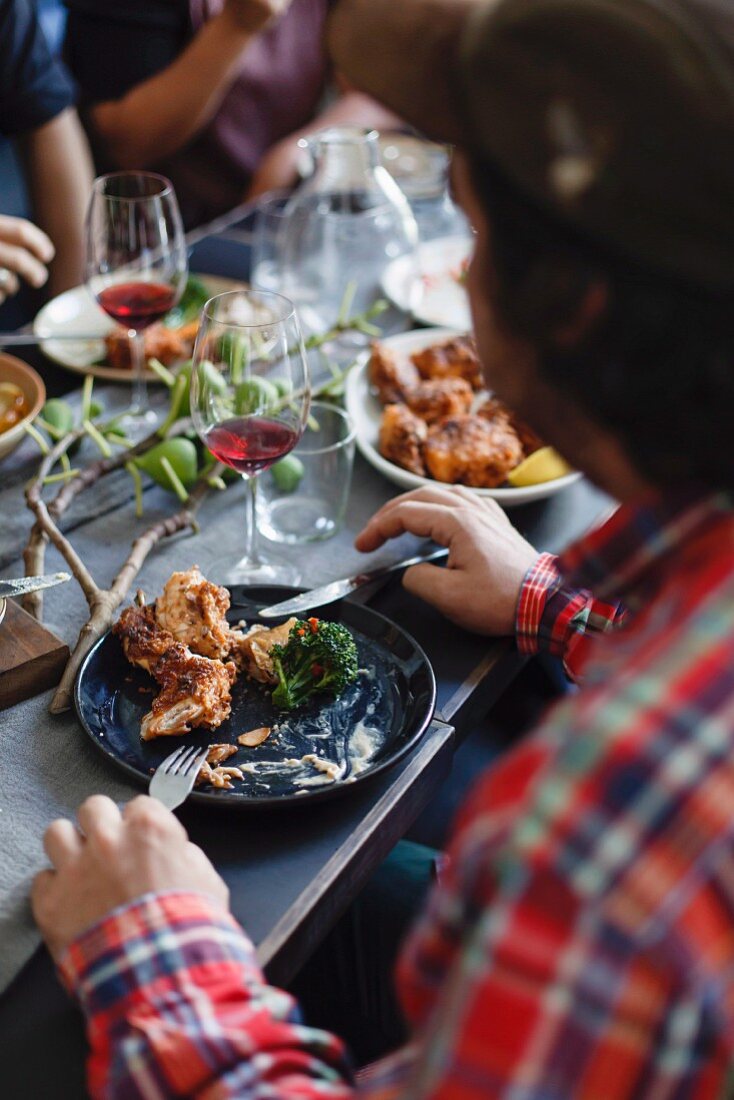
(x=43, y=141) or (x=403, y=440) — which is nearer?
(x=403, y=440)

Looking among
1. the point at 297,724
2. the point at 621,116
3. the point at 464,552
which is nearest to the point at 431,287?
the point at 464,552

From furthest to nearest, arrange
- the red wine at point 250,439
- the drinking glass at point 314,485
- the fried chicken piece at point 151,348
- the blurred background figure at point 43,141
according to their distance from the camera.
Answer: the blurred background figure at point 43,141 → the fried chicken piece at point 151,348 → the drinking glass at point 314,485 → the red wine at point 250,439

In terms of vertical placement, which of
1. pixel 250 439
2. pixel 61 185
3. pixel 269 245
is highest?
pixel 250 439

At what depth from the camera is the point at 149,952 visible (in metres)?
0.83

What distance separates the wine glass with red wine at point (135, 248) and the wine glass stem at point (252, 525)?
39 centimetres

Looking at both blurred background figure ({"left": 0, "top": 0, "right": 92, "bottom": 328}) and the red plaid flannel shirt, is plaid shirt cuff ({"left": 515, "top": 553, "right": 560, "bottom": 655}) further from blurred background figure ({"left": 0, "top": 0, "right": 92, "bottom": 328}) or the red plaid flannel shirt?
blurred background figure ({"left": 0, "top": 0, "right": 92, "bottom": 328})

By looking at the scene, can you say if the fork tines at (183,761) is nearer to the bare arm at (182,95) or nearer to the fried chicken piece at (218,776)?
the fried chicken piece at (218,776)

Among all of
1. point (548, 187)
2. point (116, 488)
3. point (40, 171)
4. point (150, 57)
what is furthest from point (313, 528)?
point (150, 57)

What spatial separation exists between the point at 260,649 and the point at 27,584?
308 millimetres

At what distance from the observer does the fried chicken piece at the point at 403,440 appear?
5.53 feet

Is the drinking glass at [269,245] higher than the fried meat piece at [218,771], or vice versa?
the fried meat piece at [218,771]

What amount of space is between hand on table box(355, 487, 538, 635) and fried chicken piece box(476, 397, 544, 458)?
0.25m

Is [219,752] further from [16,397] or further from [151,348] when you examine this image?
[151,348]

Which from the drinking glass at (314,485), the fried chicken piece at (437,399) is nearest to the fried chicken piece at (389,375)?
the fried chicken piece at (437,399)
